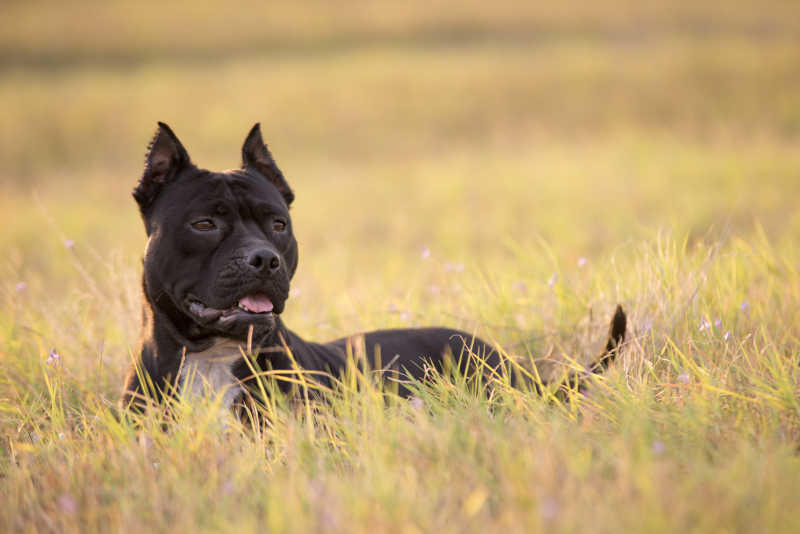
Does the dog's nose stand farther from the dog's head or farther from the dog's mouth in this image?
the dog's mouth

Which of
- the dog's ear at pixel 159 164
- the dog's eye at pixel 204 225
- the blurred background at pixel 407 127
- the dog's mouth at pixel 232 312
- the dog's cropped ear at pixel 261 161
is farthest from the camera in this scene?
the blurred background at pixel 407 127

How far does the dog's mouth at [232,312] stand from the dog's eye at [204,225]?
1.02 ft

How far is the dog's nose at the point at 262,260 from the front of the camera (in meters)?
2.88

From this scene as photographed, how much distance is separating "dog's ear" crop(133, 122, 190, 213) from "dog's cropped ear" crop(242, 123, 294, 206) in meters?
0.36

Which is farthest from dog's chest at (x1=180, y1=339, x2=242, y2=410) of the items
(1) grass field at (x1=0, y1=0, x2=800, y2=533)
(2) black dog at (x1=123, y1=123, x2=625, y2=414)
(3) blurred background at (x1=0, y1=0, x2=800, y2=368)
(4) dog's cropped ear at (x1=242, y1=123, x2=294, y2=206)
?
(3) blurred background at (x1=0, y1=0, x2=800, y2=368)

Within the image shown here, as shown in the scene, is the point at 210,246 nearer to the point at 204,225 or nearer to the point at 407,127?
the point at 204,225

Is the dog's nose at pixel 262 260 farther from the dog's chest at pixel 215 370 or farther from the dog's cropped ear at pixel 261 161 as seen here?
the dog's cropped ear at pixel 261 161

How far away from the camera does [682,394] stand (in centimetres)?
259

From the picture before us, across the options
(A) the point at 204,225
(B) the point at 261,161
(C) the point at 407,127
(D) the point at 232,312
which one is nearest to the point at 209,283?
(D) the point at 232,312

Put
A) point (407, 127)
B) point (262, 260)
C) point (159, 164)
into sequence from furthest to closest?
point (407, 127)
point (159, 164)
point (262, 260)

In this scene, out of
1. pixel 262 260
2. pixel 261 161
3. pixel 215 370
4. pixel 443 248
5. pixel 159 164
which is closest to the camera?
pixel 262 260

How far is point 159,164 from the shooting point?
10.7ft

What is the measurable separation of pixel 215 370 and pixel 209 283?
1.27ft

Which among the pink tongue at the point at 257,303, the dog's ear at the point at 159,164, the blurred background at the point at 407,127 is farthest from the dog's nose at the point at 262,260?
the blurred background at the point at 407,127
